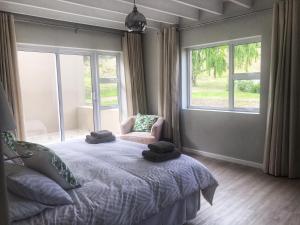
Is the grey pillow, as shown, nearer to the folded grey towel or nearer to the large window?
the folded grey towel

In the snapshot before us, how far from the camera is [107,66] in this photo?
5.34m

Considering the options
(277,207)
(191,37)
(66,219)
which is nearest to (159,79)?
(191,37)

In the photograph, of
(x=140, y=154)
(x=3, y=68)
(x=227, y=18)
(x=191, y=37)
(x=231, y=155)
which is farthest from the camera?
(x=191, y=37)

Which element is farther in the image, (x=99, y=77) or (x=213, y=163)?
(x=99, y=77)

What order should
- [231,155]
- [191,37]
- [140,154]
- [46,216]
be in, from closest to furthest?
1. [46,216]
2. [140,154]
3. [231,155]
4. [191,37]

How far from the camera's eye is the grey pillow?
1477 millimetres

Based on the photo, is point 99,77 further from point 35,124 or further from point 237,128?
point 237,128

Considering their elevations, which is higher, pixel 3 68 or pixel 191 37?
pixel 191 37

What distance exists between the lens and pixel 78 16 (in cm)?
421

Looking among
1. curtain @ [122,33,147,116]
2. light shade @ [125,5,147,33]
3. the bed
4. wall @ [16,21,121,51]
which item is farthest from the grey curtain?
wall @ [16,21,121,51]

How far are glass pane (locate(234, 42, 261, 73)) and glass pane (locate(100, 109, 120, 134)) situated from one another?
8.90 feet

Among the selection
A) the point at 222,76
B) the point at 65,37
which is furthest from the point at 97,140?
the point at 222,76

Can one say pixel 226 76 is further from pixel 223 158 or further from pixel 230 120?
pixel 223 158

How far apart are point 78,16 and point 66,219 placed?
355 cm
